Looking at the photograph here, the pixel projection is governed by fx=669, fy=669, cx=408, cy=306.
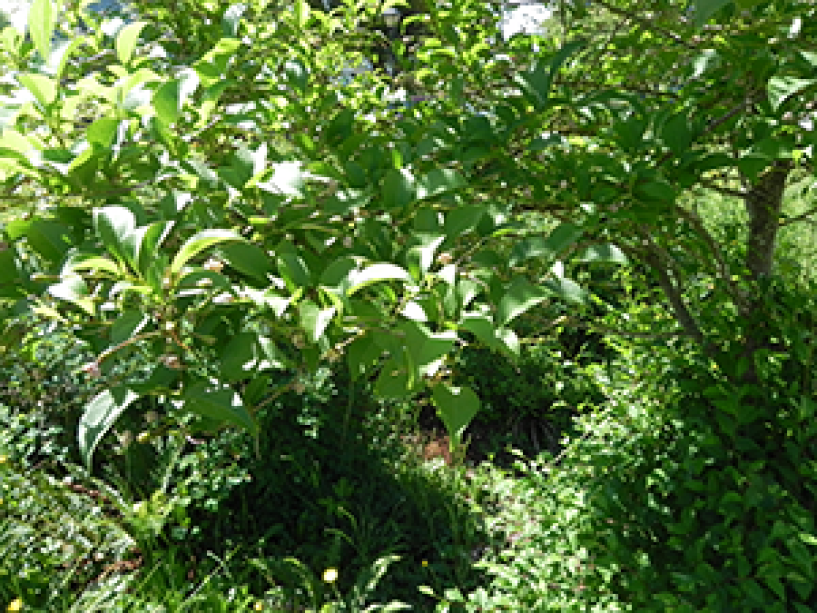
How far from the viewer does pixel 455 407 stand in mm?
779

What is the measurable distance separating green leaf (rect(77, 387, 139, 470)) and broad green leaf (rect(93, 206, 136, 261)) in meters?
0.15

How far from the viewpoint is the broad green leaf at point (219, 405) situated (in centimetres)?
72

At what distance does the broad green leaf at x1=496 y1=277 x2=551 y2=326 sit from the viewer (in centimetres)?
75

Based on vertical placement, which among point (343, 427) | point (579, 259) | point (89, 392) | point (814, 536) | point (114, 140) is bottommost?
point (343, 427)

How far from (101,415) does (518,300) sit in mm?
476

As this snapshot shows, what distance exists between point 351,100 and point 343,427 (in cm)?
165

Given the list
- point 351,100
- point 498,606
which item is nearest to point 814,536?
point 498,606

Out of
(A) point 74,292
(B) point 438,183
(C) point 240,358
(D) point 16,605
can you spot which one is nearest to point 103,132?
(A) point 74,292

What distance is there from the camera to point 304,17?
1.64 metres

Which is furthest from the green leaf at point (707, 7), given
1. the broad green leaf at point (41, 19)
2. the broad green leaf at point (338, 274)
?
the broad green leaf at point (41, 19)

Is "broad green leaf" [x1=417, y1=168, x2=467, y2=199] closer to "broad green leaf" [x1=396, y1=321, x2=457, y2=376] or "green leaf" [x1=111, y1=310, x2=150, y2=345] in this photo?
"broad green leaf" [x1=396, y1=321, x2=457, y2=376]

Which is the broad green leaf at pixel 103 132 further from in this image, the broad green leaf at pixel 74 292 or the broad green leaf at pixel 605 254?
the broad green leaf at pixel 605 254

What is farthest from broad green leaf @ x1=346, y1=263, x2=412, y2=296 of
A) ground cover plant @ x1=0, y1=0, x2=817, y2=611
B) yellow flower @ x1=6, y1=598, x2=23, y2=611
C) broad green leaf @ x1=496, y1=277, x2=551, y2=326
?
yellow flower @ x1=6, y1=598, x2=23, y2=611

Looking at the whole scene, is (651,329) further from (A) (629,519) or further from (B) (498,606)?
(B) (498,606)
